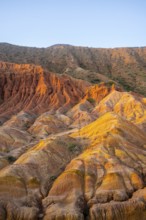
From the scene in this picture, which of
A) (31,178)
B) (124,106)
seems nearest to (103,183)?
(31,178)

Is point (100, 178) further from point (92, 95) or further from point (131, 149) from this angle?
point (92, 95)

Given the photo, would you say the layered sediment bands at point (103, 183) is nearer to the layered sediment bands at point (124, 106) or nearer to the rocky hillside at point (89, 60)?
the layered sediment bands at point (124, 106)

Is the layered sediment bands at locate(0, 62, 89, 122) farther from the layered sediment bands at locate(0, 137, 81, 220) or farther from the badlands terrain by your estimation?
the layered sediment bands at locate(0, 137, 81, 220)

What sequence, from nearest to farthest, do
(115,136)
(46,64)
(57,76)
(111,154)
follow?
(111,154)
(115,136)
(57,76)
(46,64)

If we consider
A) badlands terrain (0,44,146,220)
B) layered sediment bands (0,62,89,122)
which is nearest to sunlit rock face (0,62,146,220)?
badlands terrain (0,44,146,220)

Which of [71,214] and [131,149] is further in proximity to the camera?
[131,149]

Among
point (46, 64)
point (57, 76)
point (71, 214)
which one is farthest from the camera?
point (46, 64)

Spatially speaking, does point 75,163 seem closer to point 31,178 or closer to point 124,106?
point 31,178

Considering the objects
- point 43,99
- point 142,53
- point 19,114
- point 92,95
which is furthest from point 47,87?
point 142,53
